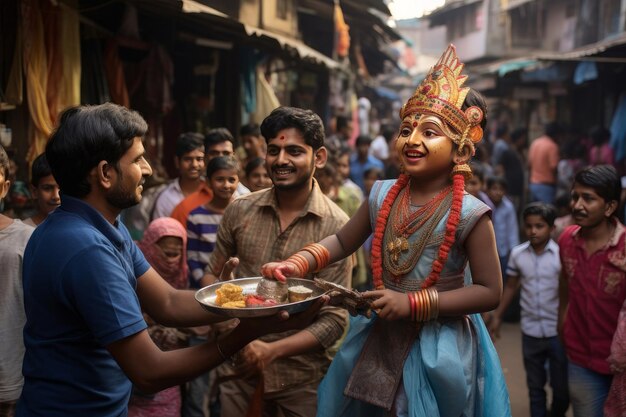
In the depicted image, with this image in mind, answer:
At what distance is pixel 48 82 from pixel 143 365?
14.3 ft

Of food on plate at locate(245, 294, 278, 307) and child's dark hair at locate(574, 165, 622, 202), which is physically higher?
child's dark hair at locate(574, 165, 622, 202)

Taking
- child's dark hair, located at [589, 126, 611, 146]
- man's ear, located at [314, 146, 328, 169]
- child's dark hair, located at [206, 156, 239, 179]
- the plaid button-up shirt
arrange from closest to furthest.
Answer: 1. the plaid button-up shirt
2. man's ear, located at [314, 146, 328, 169]
3. child's dark hair, located at [206, 156, 239, 179]
4. child's dark hair, located at [589, 126, 611, 146]

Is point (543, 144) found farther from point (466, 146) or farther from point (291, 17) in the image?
point (466, 146)

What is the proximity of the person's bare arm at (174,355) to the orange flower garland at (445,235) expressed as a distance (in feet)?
1.95

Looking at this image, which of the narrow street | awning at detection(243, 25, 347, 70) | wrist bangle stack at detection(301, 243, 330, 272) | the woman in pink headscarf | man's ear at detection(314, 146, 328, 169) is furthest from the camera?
awning at detection(243, 25, 347, 70)

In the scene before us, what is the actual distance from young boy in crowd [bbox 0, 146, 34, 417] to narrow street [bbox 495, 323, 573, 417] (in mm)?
4297

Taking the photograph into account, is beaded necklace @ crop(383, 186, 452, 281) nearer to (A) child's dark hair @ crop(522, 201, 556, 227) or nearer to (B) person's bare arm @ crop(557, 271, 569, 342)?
(B) person's bare arm @ crop(557, 271, 569, 342)

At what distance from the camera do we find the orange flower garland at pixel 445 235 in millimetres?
2789

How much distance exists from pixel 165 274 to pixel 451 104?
2.98 metres

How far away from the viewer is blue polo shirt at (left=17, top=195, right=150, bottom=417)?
90.8 inches

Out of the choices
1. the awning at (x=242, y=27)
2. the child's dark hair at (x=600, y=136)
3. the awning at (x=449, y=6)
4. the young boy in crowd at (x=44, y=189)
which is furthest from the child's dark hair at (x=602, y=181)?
the awning at (x=449, y=6)

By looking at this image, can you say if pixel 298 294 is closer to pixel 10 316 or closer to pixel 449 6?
pixel 10 316

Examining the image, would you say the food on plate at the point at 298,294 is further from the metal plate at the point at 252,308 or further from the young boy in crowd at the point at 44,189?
the young boy in crowd at the point at 44,189

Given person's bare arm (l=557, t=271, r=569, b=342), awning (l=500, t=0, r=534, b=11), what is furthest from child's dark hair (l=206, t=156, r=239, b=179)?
awning (l=500, t=0, r=534, b=11)
